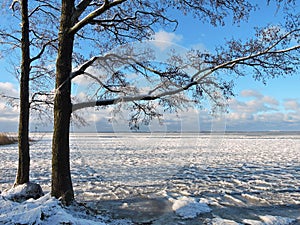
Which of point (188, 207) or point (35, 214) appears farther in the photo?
point (188, 207)

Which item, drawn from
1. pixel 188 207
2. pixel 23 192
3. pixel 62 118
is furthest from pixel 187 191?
pixel 23 192

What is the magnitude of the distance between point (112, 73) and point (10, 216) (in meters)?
4.14

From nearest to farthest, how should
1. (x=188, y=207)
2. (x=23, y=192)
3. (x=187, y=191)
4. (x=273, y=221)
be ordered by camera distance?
(x=273, y=221) < (x=188, y=207) < (x=23, y=192) < (x=187, y=191)

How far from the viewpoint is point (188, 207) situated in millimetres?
5969

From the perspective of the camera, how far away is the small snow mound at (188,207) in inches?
221

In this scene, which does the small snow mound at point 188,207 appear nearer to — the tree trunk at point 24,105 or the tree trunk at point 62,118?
the tree trunk at point 62,118

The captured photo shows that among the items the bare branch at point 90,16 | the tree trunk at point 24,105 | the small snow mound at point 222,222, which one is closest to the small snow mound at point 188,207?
the small snow mound at point 222,222

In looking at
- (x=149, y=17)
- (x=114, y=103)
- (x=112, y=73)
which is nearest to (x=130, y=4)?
(x=149, y=17)

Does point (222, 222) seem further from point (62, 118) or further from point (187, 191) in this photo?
point (62, 118)

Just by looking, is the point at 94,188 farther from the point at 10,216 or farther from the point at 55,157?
the point at 10,216

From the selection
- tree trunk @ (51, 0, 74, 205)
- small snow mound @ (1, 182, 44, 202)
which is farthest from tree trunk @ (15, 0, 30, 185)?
tree trunk @ (51, 0, 74, 205)

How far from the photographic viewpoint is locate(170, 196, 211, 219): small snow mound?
18.4 feet

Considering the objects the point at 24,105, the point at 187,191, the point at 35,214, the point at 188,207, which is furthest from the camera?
the point at 187,191

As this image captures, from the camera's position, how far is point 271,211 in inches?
227
